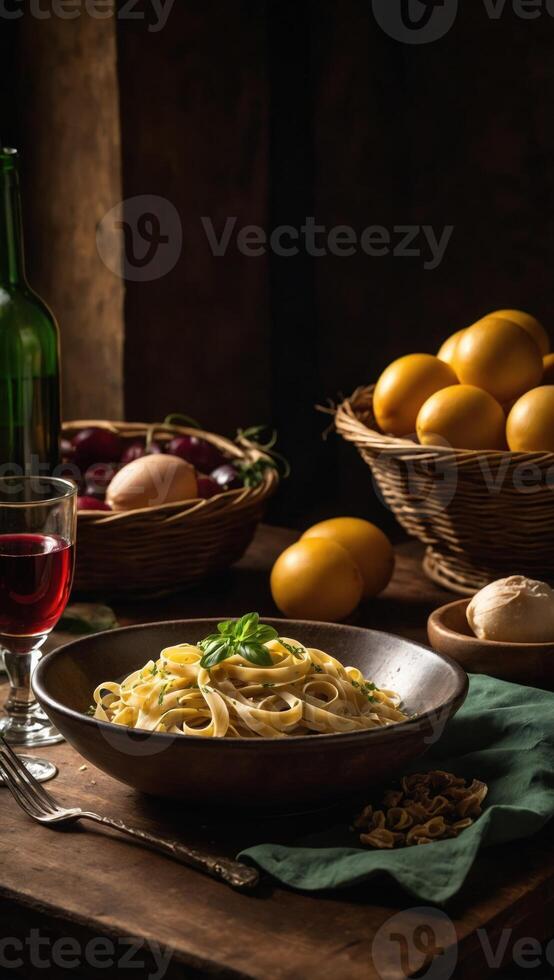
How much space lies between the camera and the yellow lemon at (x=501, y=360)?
1.52 meters

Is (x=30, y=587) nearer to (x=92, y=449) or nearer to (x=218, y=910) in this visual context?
(x=218, y=910)

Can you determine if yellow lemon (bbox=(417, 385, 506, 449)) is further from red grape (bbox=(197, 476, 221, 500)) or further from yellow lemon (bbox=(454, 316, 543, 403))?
red grape (bbox=(197, 476, 221, 500))

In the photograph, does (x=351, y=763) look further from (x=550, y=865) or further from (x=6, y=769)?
(x=6, y=769)

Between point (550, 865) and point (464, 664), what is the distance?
0.34 metres

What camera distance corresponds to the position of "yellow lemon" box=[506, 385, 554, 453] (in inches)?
55.9

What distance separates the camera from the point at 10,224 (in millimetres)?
1444

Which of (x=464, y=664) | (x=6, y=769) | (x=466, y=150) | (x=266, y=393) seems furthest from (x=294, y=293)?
(x=6, y=769)

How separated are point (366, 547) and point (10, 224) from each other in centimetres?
58

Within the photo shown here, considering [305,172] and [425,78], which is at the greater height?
[425,78]

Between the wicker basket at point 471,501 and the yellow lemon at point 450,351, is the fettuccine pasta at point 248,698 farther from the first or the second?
the yellow lemon at point 450,351

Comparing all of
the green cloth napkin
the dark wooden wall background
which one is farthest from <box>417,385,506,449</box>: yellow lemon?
the dark wooden wall background

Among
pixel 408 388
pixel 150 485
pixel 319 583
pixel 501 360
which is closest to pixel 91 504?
pixel 150 485

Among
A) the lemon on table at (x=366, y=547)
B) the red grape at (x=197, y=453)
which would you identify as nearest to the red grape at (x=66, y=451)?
the red grape at (x=197, y=453)

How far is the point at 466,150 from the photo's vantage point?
232cm
